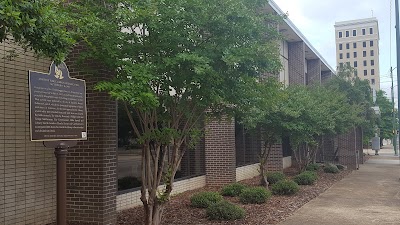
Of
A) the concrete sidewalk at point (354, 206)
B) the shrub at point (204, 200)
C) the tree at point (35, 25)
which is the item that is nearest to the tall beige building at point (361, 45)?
the concrete sidewalk at point (354, 206)

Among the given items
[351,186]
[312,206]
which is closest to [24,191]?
[312,206]

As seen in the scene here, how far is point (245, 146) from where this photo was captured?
19.0 metres

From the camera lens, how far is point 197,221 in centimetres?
922

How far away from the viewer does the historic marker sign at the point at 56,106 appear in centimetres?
445

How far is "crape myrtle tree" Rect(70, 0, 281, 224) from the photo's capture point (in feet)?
19.9

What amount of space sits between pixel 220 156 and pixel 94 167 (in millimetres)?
7702

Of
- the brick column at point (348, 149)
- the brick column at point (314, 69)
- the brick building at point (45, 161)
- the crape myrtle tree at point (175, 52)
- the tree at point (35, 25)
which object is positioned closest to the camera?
the tree at point (35, 25)

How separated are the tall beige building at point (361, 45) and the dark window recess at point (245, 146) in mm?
99687

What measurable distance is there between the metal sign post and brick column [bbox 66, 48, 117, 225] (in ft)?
10.3

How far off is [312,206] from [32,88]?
8.83 m

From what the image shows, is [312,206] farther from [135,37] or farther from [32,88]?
[32,88]

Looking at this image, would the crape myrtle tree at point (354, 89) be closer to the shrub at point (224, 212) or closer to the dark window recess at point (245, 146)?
the dark window recess at point (245, 146)

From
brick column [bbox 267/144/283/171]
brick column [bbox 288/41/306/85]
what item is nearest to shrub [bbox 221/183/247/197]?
brick column [bbox 267/144/283/171]

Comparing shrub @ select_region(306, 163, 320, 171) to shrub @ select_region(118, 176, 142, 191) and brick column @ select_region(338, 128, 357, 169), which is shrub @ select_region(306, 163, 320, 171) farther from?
shrub @ select_region(118, 176, 142, 191)
